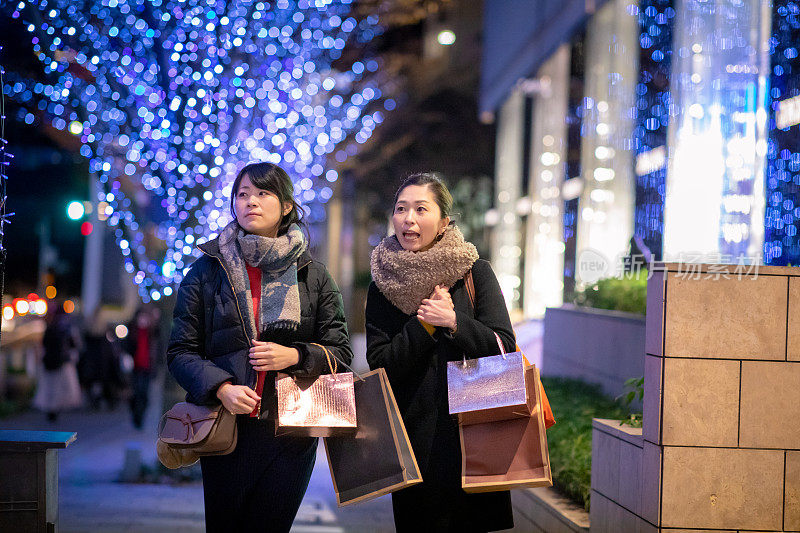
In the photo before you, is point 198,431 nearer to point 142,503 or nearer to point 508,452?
point 508,452

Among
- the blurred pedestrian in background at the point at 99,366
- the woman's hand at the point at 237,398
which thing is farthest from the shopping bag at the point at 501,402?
the blurred pedestrian in background at the point at 99,366

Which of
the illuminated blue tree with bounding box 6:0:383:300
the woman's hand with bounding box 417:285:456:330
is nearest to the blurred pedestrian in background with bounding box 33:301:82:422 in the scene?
the illuminated blue tree with bounding box 6:0:383:300

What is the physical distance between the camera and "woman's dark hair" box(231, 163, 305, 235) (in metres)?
3.27

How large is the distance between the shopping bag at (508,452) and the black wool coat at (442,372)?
0.11 m

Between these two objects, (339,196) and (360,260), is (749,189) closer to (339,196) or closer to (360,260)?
(339,196)

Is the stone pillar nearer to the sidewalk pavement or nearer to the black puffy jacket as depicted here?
the black puffy jacket

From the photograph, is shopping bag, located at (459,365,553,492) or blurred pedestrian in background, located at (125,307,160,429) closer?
shopping bag, located at (459,365,553,492)

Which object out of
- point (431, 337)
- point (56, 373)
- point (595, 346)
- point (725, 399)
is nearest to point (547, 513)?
point (725, 399)

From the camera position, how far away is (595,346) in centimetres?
764

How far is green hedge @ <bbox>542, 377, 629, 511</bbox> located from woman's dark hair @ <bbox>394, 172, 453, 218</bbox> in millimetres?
2215

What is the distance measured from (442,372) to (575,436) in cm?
308

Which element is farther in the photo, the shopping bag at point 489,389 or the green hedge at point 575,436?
the green hedge at point 575,436

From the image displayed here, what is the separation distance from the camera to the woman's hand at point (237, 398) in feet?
10.0

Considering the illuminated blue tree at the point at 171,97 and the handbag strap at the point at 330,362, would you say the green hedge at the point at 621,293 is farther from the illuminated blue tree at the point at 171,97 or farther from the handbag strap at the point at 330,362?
the handbag strap at the point at 330,362
